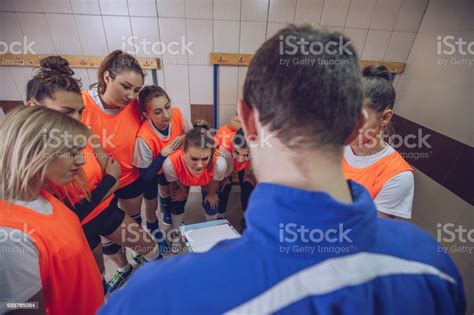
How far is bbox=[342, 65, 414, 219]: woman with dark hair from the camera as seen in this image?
3.40 feet

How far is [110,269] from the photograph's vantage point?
1856 mm

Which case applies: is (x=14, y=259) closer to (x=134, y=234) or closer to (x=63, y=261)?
(x=63, y=261)

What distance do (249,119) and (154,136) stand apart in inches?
56.0

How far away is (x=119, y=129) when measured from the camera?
1.64m

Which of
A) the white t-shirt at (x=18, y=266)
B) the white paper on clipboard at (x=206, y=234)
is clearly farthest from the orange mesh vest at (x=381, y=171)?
the white t-shirt at (x=18, y=266)

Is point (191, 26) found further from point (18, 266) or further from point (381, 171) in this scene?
point (18, 266)

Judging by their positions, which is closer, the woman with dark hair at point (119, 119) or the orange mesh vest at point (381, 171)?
the orange mesh vest at point (381, 171)

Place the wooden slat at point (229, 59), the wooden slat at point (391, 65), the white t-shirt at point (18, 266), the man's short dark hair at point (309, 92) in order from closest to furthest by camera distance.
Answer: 1. the man's short dark hair at point (309, 92)
2. the white t-shirt at point (18, 266)
3. the wooden slat at point (229, 59)
4. the wooden slat at point (391, 65)

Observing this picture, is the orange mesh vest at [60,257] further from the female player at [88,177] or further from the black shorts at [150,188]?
the black shorts at [150,188]

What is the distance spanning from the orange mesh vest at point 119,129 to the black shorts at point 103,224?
35cm

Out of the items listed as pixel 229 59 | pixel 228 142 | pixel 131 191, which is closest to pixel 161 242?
pixel 131 191

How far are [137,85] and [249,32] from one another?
1144mm

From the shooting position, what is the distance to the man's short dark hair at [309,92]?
40 cm

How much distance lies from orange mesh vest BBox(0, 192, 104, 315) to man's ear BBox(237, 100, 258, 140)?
744mm
